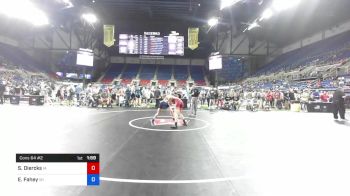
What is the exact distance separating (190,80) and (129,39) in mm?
14429

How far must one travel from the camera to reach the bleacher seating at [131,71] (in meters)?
39.1

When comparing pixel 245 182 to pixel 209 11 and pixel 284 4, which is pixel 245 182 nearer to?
pixel 284 4

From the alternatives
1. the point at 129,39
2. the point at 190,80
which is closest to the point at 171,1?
the point at 129,39

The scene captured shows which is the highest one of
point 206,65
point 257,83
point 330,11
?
point 330,11

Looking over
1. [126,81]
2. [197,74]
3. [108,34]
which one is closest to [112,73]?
[126,81]

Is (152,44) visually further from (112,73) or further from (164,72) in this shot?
(112,73)

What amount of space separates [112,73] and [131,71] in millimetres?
3178

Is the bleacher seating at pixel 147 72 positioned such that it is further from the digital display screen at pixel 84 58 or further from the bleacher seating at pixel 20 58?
the digital display screen at pixel 84 58

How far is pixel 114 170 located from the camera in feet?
12.3

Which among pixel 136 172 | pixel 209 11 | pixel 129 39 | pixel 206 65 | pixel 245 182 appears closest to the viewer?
pixel 245 182

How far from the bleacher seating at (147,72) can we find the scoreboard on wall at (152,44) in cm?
1295

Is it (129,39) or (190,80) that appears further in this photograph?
(190,80)

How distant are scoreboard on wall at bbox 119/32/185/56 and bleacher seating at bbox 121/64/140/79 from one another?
1289 centimetres

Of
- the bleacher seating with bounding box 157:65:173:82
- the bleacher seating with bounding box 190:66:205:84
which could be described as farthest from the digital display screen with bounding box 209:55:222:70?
the bleacher seating with bounding box 157:65:173:82
